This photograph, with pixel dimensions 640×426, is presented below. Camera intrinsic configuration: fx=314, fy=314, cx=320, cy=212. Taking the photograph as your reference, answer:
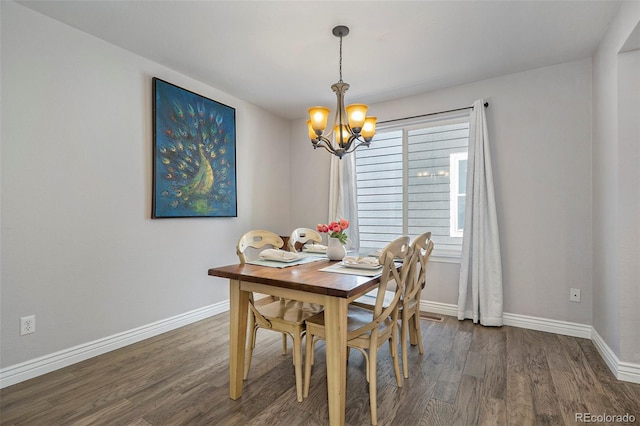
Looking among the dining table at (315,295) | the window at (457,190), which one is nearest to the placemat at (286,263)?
the dining table at (315,295)

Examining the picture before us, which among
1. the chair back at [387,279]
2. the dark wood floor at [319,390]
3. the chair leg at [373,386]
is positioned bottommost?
the dark wood floor at [319,390]

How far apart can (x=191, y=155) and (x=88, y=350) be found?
1.80 m

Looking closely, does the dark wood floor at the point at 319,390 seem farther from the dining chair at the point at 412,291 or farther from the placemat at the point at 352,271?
the placemat at the point at 352,271

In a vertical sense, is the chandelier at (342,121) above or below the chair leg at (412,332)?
above

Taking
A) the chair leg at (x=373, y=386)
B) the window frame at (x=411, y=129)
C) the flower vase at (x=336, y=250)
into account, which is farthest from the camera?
the window frame at (x=411, y=129)

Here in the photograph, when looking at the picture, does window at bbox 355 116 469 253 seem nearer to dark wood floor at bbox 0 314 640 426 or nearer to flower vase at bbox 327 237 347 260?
dark wood floor at bbox 0 314 640 426

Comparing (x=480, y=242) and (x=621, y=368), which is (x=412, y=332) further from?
(x=621, y=368)

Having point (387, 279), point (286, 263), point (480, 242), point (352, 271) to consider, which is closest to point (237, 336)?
point (286, 263)

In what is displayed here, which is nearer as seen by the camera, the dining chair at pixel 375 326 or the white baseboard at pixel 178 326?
the dining chair at pixel 375 326

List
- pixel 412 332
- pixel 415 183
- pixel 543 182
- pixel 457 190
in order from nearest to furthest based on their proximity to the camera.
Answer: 1. pixel 412 332
2. pixel 543 182
3. pixel 457 190
4. pixel 415 183

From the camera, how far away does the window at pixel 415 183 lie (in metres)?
3.40

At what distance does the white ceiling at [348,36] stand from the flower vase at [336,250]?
1.57 m

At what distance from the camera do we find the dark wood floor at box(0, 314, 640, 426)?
168cm

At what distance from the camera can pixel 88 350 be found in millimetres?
2367
